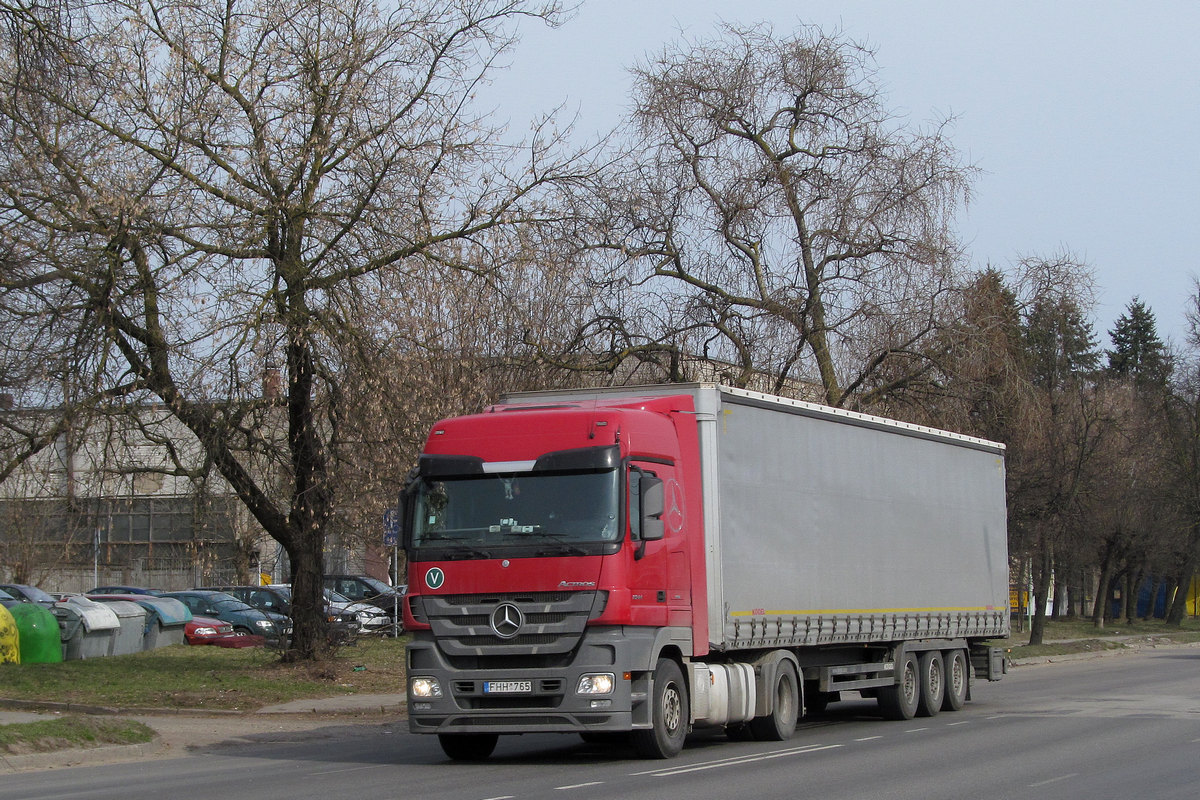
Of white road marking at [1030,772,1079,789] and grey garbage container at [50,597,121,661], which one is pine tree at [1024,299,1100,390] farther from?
grey garbage container at [50,597,121,661]

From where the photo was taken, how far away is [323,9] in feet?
68.3

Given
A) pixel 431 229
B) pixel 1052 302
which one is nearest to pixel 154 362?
pixel 431 229

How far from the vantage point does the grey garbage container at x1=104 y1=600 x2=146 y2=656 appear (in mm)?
28950

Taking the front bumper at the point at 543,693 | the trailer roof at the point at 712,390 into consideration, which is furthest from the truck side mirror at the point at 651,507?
the trailer roof at the point at 712,390

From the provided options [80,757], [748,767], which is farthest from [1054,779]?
[80,757]

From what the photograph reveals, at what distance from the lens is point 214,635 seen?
33.6 meters

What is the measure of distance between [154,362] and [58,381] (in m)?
1.46

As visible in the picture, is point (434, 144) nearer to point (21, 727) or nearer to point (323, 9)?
point (323, 9)

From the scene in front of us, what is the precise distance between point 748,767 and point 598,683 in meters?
1.67

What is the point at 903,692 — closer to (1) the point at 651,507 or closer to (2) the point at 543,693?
(1) the point at 651,507

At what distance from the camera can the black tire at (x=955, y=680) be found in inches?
778

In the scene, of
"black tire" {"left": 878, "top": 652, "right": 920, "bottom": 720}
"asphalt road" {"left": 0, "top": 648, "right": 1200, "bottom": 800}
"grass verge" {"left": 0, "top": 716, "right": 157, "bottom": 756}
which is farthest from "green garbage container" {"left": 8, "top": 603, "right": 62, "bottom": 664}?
"black tire" {"left": 878, "top": 652, "right": 920, "bottom": 720}

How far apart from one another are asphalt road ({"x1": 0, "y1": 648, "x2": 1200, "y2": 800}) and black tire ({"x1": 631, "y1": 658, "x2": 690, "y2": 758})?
0.79 feet

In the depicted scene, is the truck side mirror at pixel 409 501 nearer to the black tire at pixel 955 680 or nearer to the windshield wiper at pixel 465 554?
the windshield wiper at pixel 465 554
